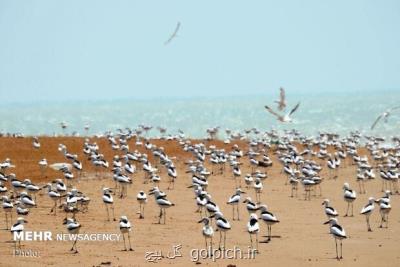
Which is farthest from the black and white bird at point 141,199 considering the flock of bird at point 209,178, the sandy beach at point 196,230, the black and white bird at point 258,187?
the black and white bird at point 258,187

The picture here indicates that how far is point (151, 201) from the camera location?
28.0 m

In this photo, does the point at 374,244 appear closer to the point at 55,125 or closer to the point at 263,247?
the point at 263,247

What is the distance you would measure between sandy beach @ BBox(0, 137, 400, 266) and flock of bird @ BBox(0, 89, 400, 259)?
26 centimetres

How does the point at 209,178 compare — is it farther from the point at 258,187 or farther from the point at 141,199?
the point at 141,199

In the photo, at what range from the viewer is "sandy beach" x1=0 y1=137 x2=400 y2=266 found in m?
18.6

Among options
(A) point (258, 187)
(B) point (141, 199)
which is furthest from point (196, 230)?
(A) point (258, 187)

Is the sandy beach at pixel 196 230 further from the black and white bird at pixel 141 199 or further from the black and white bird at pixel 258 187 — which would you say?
the black and white bird at pixel 258 187

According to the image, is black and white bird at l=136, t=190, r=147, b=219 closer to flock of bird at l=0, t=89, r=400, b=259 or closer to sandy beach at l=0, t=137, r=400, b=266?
flock of bird at l=0, t=89, r=400, b=259

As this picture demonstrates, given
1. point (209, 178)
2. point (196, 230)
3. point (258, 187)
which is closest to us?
point (196, 230)

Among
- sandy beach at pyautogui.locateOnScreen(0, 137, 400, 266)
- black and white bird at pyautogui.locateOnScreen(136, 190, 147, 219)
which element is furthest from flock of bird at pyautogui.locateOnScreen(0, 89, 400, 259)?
sandy beach at pyautogui.locateOnScreen(0, 137, 400, 266)

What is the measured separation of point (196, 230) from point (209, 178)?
482 inches

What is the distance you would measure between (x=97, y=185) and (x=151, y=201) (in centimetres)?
408

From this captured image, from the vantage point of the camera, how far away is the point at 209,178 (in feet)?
114

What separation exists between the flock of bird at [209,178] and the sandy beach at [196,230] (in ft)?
0.84
